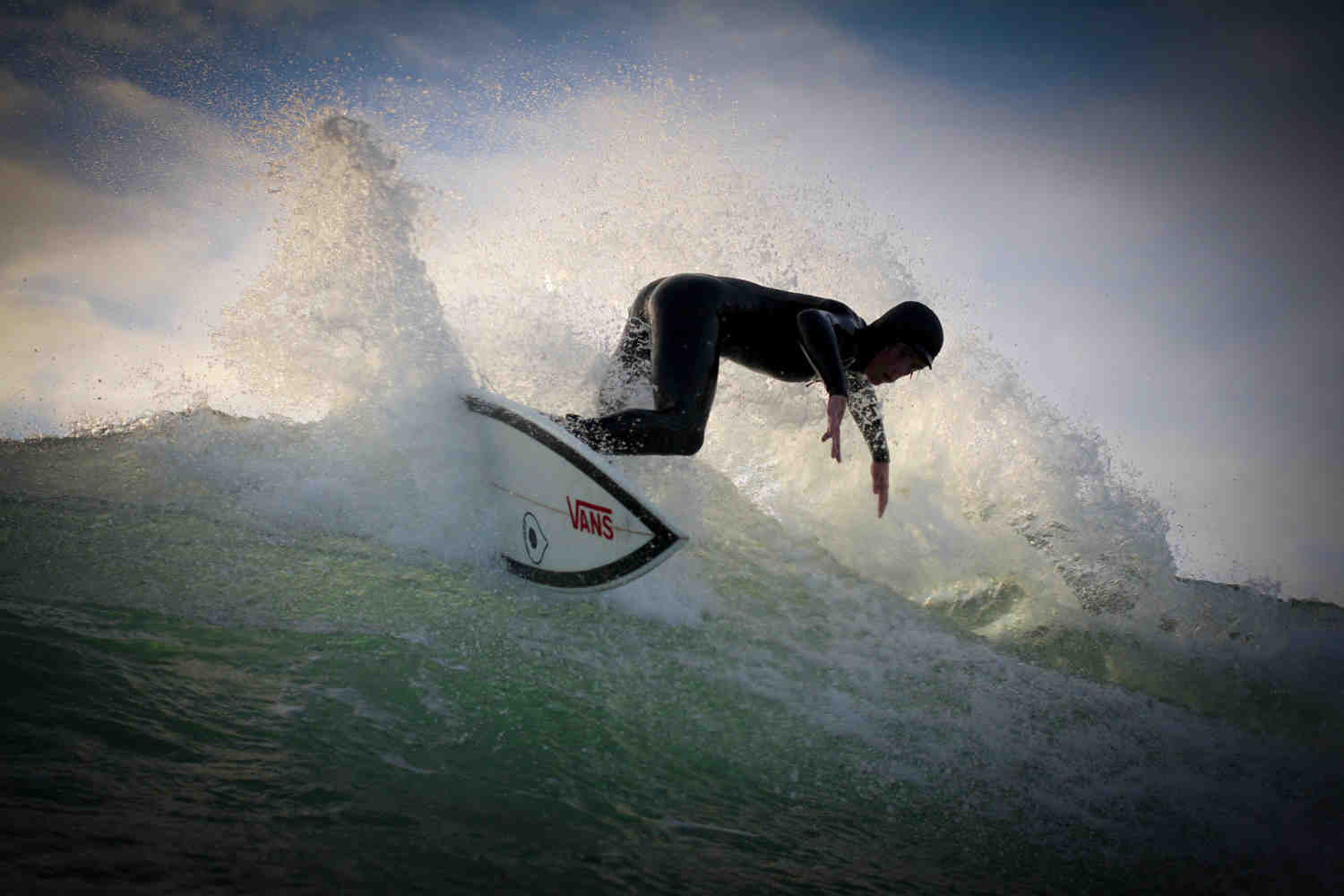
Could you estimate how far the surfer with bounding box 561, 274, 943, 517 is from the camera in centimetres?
377

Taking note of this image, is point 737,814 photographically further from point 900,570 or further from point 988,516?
point 988,516

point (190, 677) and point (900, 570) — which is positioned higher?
point (900, 570)

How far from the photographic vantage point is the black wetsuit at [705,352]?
3.77 meters

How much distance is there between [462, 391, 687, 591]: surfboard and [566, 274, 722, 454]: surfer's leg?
19cm

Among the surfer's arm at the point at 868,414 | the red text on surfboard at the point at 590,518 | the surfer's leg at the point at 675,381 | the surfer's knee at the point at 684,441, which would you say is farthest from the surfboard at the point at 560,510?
the surfer's arm at the point at 868,414

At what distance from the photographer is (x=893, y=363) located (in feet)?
13.5

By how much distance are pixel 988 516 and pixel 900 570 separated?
1112 mm

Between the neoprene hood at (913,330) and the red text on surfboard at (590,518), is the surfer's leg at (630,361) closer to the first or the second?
the red text on surfboard at (590,518)

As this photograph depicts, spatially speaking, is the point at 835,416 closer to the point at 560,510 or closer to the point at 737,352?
the point at 737,352

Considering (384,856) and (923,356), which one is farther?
(923,356)

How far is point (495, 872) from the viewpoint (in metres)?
1.52

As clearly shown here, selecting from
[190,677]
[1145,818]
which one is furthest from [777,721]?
[190,677]

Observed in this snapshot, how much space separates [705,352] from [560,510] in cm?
117

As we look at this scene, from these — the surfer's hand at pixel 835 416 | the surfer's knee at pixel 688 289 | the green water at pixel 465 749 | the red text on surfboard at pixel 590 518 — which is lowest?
the green water at pixel 465 749
